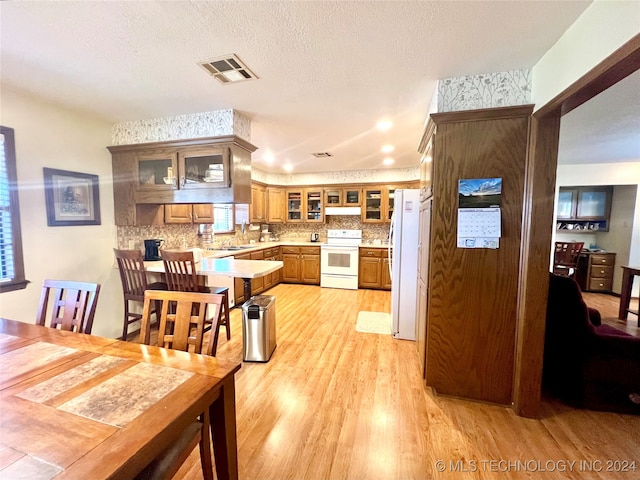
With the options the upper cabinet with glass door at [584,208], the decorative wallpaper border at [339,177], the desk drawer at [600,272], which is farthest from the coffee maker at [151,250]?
the desk drawer at [600,272]

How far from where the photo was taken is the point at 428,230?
7.27 feet

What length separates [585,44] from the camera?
1.35 m

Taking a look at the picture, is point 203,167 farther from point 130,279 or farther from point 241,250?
point 241,250

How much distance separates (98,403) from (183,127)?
259 centimetres

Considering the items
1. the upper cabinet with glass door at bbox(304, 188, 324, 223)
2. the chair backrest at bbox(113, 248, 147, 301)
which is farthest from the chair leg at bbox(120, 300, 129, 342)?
the upper cabinet with glass door at bbox(304, 188, 324, 223)

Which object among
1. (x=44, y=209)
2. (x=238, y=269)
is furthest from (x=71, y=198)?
(x=238, y=269)

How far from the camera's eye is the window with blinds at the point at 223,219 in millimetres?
4699

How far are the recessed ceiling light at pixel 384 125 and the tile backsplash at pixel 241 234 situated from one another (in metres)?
2.83

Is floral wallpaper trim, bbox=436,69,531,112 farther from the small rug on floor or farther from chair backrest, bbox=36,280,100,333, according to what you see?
chair backrest, bbox=36,280,100,333

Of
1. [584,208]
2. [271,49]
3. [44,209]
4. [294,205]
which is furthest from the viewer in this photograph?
[294,205]

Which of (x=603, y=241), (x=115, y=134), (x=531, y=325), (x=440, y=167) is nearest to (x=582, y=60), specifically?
(x=440, y=167)

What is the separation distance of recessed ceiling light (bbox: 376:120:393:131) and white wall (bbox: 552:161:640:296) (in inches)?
156

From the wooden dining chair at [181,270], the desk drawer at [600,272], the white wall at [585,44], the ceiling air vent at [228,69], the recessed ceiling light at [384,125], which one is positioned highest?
the recessed ceiling light at [384,125]

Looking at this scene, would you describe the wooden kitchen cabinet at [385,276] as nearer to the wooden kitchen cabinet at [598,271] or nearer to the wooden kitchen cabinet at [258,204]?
the wooden kitchen cabinet at [258,204]
